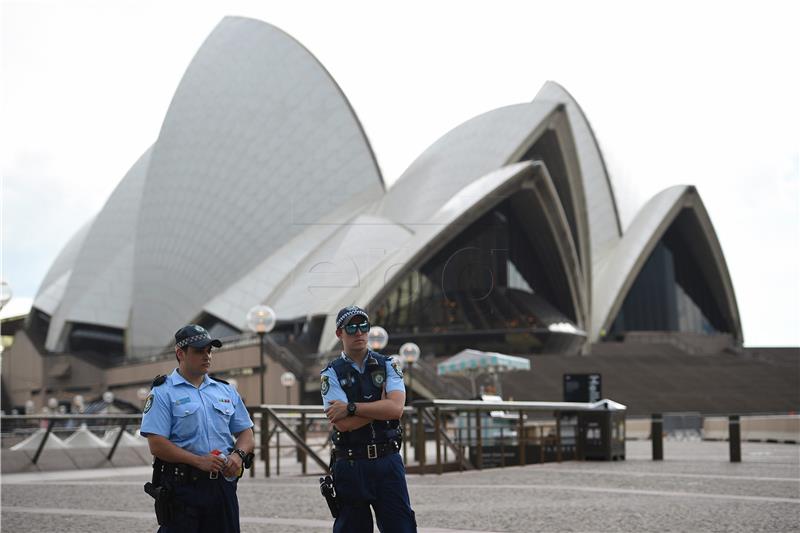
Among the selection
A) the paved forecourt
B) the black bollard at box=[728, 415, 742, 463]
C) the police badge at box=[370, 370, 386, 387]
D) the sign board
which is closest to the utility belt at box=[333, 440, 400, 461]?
the police badge at box=[370, 370, 386, 387]

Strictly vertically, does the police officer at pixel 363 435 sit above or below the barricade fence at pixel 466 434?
above

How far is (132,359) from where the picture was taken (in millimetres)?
50062

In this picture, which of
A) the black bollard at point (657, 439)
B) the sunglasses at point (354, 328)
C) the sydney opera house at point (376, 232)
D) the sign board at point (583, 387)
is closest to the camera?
the sunglasses at point (354, 328)

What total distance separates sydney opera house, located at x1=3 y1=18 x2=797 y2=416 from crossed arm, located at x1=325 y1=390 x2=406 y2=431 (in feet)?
103

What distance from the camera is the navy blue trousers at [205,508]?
378cm

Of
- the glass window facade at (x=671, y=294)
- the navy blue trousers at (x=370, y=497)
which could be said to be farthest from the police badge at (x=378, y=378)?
Answer: the glass window facade at (x=671, y=294)

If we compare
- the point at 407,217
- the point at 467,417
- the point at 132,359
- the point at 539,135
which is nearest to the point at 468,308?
the point at 407,217

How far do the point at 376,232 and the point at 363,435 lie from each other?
115 feet

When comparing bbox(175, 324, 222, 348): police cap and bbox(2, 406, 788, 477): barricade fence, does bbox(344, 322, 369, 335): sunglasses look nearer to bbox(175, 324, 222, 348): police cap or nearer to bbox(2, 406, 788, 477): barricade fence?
bbox(175, 324, 222, 348): police cap

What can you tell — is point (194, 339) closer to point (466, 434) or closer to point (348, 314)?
point (348, 314)

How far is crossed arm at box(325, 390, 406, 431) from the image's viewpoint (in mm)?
4219

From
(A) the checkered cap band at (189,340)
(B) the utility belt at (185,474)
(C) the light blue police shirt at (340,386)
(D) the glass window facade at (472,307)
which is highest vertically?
(D) the glass window facade at (472,307)

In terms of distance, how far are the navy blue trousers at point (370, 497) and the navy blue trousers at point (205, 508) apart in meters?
0.53

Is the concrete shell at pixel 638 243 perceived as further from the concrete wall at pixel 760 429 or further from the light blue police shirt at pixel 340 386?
the light blue police shirt at pixel 340 386
